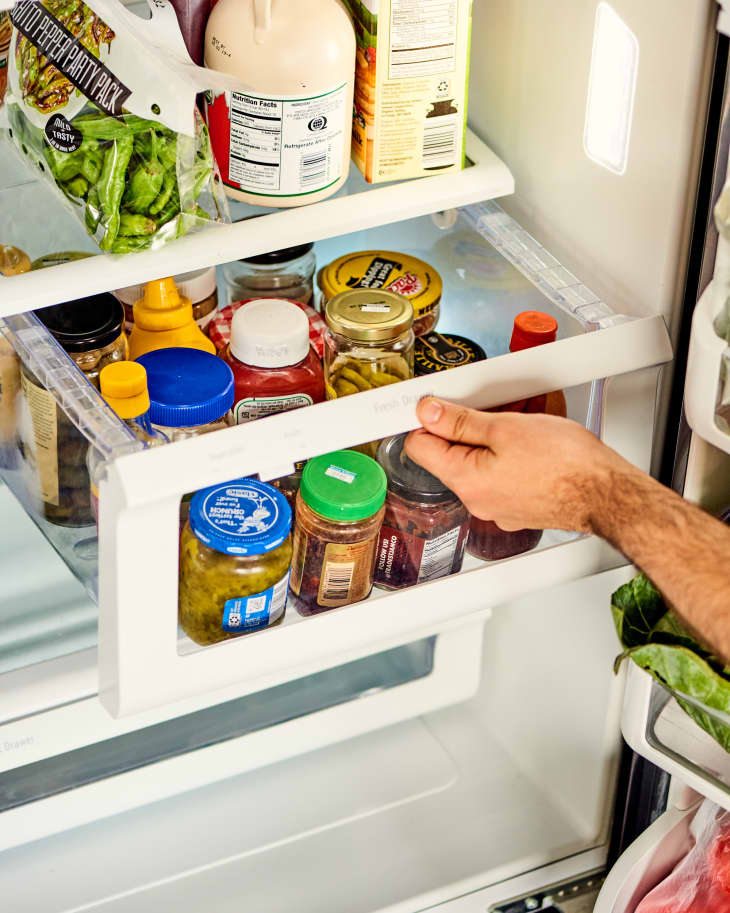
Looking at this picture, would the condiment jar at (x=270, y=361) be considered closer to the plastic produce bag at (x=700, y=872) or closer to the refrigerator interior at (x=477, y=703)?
the refrigerator interior at (x=477, y=703)

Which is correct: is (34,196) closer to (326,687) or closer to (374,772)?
(326,687)

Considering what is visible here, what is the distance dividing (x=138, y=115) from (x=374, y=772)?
93cm

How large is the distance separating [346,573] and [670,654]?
0.95 feet

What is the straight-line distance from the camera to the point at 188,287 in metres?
1.20

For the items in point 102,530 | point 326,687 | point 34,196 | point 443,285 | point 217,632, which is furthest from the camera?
point 326,687

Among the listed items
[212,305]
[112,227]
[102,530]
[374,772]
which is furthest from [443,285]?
[374,772]

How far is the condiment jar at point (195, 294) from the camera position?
119cm

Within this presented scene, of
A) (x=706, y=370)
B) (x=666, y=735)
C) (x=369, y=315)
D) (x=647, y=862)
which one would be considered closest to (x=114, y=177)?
(x=369, y=315)

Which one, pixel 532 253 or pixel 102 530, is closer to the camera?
pixel 102 530

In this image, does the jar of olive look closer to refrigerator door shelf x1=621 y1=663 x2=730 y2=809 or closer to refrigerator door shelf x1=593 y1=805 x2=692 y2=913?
refrigerator door shelf x1=621 y1=663 x2=730 y2=809

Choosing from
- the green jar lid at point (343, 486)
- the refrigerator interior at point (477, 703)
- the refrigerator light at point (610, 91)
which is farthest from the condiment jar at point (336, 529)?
the refrigerator light at point (610, 91)

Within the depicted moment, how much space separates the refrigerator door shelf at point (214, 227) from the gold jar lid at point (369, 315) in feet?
0.21

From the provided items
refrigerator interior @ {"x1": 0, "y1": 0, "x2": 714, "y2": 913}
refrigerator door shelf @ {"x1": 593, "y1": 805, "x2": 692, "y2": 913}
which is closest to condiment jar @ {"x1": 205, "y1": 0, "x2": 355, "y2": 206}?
refrigerator interior @ {"x1": 0, "y1": 0, "x2": 714, "y2": 913}

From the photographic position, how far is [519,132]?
1.22 m
